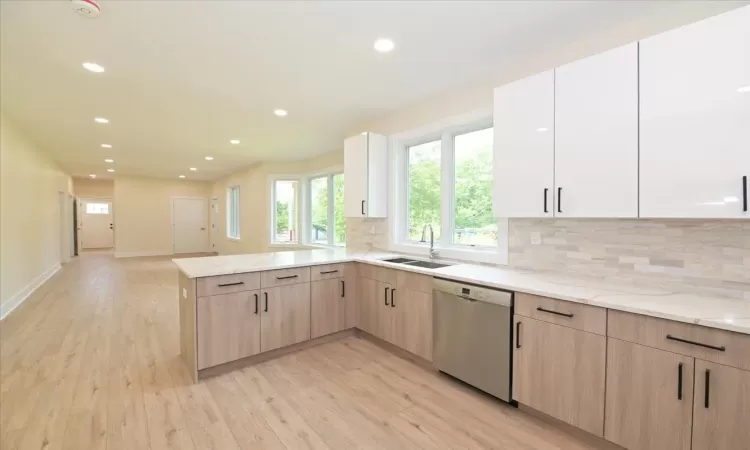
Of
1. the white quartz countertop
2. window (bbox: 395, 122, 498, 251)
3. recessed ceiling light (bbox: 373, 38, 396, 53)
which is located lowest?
the white quartz countertop

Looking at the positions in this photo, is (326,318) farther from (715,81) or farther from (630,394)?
(715,81)

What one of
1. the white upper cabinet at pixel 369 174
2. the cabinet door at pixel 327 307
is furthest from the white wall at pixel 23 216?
the white upper cabinet at pixel 369 174

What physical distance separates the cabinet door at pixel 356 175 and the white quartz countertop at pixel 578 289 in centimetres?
96

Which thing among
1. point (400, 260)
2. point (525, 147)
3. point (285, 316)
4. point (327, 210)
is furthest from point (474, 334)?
point (327, 210)

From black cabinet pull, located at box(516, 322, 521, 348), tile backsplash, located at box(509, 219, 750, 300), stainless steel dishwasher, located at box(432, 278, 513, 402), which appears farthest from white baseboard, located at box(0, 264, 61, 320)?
tile backsplash, located at box(509, 219, 750, 300)

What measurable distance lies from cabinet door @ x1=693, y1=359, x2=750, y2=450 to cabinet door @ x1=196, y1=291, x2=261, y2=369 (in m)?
2.89

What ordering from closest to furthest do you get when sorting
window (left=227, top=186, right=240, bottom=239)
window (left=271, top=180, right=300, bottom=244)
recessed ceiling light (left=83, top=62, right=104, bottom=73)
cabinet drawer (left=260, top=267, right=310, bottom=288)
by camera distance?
recessed ceiling light (left=83, top=62, right=104, bottom=73), cabinet drawer (left=260, top=267, right=310, bottom=288), window (left=271, top=180, right=300, bottom=244), window (left=227, top=186, right=240, bottom=239)

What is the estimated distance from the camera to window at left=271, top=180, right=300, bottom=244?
724 cm

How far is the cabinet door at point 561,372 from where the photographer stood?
1826 millimetres

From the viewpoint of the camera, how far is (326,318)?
336 centimetres

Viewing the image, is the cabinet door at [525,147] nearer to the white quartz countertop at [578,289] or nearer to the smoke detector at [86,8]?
the white quartz countertop at [578,289]

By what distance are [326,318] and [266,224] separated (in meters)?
4.61

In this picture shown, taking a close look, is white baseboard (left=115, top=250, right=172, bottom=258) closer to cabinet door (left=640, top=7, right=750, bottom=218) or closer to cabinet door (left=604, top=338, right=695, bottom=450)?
cabinet door (left=604, top=338, right=695, bottom=450)

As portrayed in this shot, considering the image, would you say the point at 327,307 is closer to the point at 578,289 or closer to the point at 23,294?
the point at 578,289
